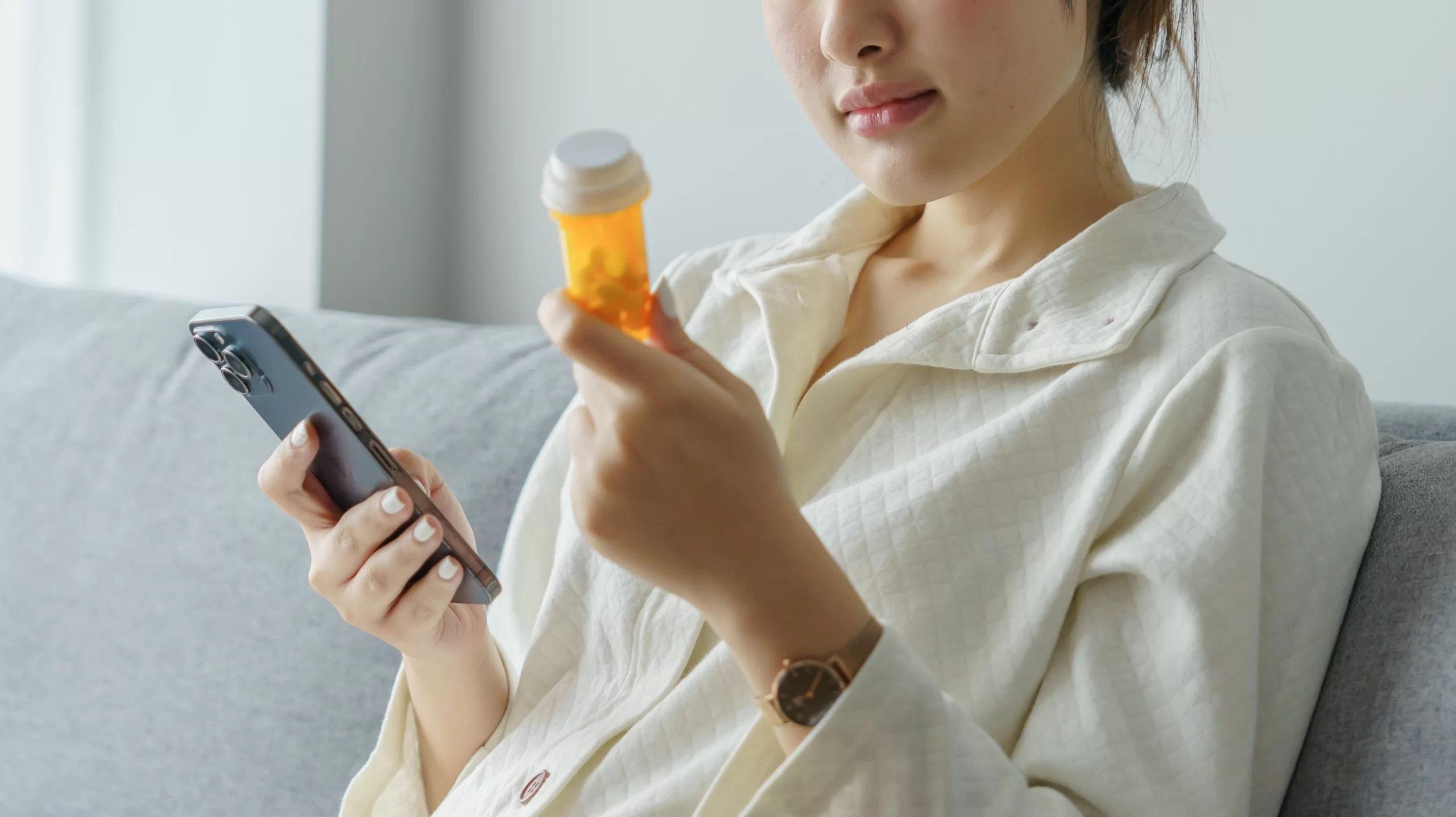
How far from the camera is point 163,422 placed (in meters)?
1.30

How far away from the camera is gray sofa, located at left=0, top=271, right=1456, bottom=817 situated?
1126 millimetres

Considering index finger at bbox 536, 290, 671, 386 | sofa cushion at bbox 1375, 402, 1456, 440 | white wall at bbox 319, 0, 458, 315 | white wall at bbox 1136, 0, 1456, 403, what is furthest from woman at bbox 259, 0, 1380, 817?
white wall at bbox 319, 0, 458, 315

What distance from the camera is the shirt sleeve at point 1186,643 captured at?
552 mm

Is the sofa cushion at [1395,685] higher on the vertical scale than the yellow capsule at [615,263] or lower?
lower

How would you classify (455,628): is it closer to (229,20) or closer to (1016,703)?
(1016,703)

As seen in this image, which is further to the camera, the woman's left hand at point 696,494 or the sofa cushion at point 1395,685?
the sofa cushion at point 1395,685

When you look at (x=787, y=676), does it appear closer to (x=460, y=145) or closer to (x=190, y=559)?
(x=190, y=559)

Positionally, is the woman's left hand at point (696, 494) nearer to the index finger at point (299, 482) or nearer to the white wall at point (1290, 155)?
the index finger at point (299, 482)

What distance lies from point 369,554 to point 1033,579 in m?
0.39

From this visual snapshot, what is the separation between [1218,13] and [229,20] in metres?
1.41

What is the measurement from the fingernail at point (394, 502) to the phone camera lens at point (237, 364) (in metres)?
0.11

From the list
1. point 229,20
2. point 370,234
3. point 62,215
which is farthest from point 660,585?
point 62,215

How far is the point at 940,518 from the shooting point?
2.23ft

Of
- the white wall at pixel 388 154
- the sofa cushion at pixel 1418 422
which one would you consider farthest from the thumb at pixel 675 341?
the white wall at pixel 388 154
